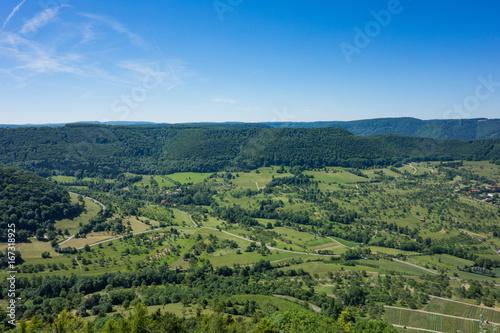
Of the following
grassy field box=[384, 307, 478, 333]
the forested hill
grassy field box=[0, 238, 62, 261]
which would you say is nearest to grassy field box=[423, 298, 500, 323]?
grassy field box=[384, 307, 478, 333]

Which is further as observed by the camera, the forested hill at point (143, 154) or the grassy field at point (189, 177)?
the forested hill at point (143, 154)

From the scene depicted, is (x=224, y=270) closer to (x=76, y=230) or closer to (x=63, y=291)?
(x=63, y=291)

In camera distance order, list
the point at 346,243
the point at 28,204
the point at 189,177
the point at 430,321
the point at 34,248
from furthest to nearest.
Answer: the point at 189,177, the point at 346,243, the point at 28,204, the point at 34,248, the point at 430,321

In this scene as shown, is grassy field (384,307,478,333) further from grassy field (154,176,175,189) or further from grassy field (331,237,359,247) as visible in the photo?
grassy field (154,176,175,189)

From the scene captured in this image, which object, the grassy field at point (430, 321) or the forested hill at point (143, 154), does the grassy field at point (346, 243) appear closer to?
the grassy field at point (430, 321)

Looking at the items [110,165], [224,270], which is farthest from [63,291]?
[110,165]

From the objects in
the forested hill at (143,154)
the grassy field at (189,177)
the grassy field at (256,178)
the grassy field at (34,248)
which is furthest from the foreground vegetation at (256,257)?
the forested hill at (143,154)

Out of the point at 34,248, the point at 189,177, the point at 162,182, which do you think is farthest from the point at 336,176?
the point at 34,248

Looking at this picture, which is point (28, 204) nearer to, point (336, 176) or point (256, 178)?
point (256, 178)

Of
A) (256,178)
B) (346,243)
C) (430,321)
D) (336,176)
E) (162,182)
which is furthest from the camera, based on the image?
(336,176)
